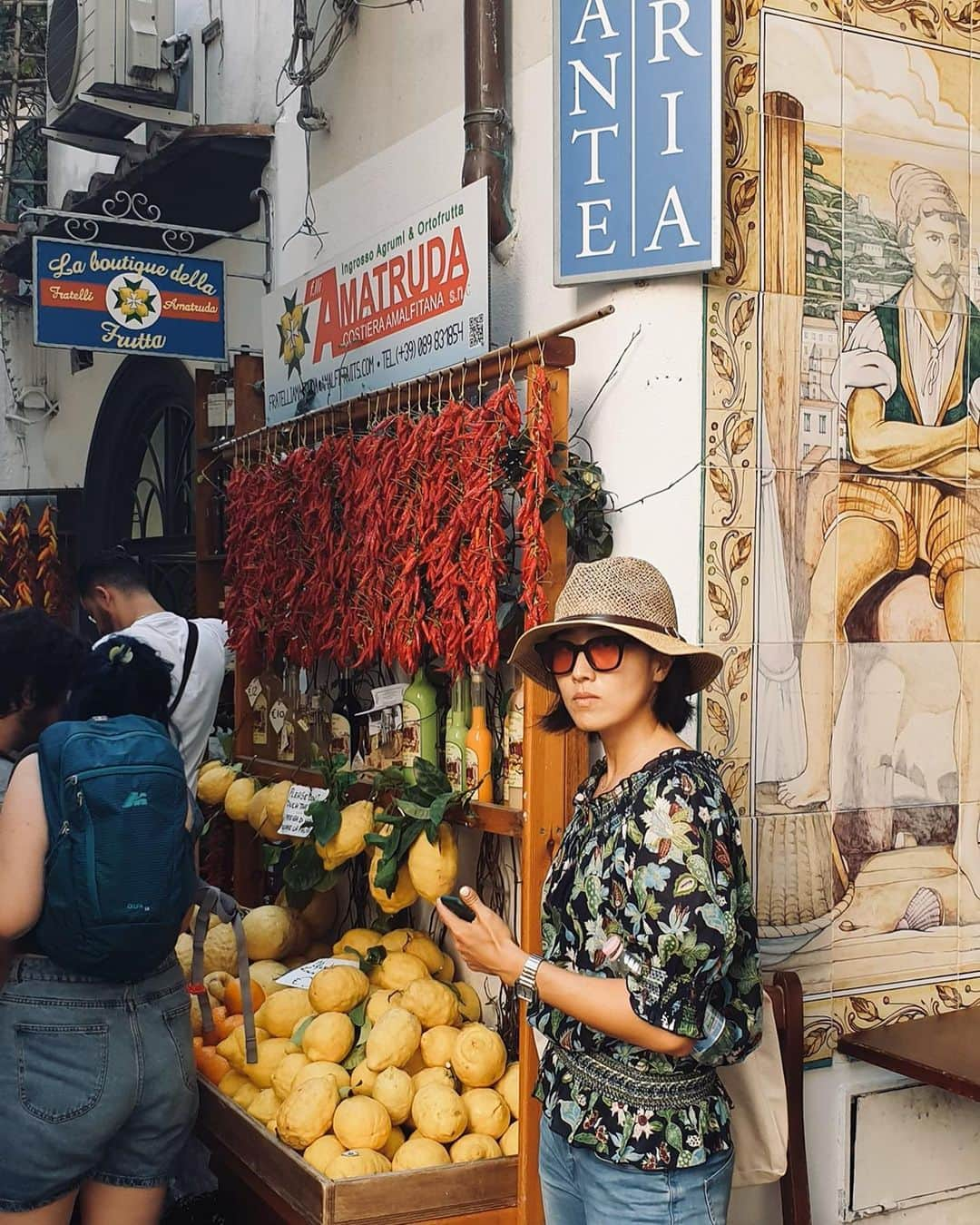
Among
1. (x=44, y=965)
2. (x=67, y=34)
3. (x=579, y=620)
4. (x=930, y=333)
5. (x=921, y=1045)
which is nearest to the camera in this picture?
(x=579, y=620)

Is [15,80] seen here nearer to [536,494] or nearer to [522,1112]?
[536,494]

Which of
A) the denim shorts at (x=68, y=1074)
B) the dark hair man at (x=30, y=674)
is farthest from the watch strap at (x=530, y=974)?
the dark hair man at (x=30, y=674)

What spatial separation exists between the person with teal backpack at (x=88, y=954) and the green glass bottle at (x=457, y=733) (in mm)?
860

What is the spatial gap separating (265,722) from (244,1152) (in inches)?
67.1

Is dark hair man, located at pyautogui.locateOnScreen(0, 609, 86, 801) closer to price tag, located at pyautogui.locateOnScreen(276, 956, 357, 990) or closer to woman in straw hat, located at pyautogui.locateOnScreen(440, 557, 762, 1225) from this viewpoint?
price tag, located at pyautogui.locateOnScreen(276, 956, 357, 990)

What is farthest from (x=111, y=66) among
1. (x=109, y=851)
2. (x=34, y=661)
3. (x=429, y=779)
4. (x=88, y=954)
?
(x=88, y=954)

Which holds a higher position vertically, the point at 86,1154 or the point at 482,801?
the point at 482,801

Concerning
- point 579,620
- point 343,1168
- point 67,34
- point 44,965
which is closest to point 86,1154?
point 44,965

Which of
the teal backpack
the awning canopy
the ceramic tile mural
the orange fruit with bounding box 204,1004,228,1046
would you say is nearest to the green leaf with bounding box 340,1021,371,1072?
the orange fruit with bounding box 204,1004,228,1046

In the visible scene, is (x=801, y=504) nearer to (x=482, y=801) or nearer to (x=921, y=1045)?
(x=482, y=801)

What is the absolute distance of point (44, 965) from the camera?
2.89 metres

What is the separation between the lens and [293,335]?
5.00 meters

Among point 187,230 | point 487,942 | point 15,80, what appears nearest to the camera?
point 487,942

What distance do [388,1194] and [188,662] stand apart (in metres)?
2.02
